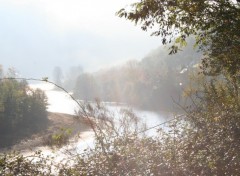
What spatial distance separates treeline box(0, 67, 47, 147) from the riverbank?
1.28 meters

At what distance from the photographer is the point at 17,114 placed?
6009 cm

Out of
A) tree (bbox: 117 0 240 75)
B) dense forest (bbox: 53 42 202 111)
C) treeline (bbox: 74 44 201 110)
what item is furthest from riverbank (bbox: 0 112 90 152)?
tree (bbox: 117 0 240 75)

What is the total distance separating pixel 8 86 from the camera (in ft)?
210

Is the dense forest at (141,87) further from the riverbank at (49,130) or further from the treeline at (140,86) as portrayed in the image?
the riverbank at (49,130)

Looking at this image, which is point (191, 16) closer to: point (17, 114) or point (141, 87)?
point (17, 114)

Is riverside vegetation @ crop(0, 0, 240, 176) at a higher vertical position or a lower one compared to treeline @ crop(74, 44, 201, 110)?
lower

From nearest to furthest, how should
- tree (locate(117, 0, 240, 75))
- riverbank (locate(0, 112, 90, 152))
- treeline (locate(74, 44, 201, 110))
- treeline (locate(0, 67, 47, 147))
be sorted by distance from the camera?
tree (locate(117, 0, 240, 75))
riverbank (locate(0, 112, 90, 152))
treeline (locate(0, 67, 47, 147))
treeline (locate(74, 44, 201, 110))

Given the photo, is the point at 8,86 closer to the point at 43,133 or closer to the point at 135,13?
the point at 43,133

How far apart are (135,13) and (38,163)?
7481mm

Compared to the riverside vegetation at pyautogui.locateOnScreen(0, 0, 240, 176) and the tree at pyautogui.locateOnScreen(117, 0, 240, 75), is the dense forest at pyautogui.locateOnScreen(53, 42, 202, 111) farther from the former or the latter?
the tree at pyautogui.locateOnScreen(117, 0, 240, 75)

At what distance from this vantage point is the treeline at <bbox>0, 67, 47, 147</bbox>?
188 ft

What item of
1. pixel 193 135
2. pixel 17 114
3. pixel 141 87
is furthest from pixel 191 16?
pixel 141 87

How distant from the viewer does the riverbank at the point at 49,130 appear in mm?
52156

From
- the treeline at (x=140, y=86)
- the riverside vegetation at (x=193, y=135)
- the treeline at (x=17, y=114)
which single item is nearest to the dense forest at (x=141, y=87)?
the treeline at (x=140, y=86)
